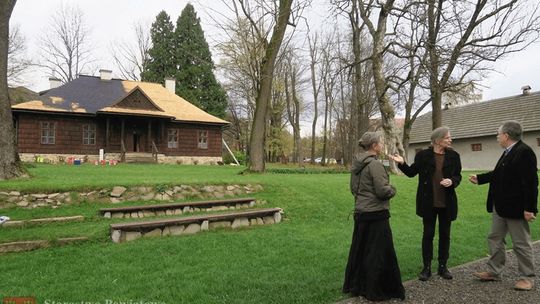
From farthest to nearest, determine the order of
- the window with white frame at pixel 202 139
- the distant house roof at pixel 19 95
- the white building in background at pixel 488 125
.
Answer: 1. the distant house roof at pixel 19 95
2. the window with white frame at pixel 202 139
3. the white building in background at pixel 488 125

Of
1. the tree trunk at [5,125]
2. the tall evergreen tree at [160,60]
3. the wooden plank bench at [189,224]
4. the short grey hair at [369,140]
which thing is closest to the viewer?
the short grey hair at [369,140]

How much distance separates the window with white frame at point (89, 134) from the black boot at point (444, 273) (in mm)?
26037

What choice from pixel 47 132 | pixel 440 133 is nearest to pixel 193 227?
pixel 440 133

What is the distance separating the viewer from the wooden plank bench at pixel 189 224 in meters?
6.81

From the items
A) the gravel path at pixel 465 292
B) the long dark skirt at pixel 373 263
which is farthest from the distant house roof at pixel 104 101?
the gravel path at pixel 465 292

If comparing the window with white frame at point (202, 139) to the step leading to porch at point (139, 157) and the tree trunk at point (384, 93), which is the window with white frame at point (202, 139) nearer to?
the step leading to porch at point (139, 157)

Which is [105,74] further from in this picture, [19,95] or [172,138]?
Result: [19,95]

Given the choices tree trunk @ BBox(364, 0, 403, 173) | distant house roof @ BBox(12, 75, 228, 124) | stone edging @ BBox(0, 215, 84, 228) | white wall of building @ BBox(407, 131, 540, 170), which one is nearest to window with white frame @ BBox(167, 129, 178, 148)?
distant house roof @ BBox(12, 75, 228, 124)

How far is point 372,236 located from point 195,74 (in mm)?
40931

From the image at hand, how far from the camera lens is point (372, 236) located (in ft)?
14.6

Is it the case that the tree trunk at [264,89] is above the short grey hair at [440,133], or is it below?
above

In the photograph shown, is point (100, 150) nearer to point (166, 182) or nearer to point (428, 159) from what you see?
point (166, 182)

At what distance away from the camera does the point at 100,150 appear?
2602cm

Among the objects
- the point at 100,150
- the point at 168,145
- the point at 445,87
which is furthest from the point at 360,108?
the point at 100,150
